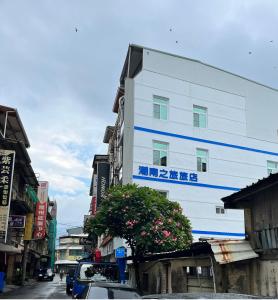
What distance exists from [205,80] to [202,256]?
21863 millimetres

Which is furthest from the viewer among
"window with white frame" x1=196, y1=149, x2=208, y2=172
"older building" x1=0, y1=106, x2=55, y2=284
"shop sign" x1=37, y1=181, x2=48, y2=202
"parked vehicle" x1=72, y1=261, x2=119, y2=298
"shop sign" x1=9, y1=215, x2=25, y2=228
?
"shop sign" x1=37, y1=181, x2=48, y2=202

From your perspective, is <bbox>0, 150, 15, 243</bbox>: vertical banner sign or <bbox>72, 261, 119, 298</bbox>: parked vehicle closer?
<bbox>72, 261, 119, 298</bbox>: parked vehicle

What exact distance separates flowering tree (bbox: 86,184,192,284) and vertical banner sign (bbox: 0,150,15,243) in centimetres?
567

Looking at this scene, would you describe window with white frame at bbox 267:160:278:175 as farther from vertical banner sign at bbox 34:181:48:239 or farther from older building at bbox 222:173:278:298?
vertical banner sign at bbox 34:181:48:239

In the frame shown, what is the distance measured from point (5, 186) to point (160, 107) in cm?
1369

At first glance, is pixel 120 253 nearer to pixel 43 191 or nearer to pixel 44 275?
pixel 43 191

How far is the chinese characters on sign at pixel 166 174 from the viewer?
29.8m

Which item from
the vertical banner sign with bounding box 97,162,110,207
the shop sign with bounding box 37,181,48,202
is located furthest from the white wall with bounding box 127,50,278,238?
the shop sign with bounding box 37,181,48,202

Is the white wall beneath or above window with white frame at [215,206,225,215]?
above

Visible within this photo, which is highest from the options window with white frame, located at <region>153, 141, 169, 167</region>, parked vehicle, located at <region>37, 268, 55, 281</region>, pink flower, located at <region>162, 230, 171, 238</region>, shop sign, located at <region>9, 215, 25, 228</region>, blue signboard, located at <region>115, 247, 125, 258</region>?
window with white frame, located at <region>153, 141, 169, 167</region>

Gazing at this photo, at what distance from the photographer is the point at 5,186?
934 inches

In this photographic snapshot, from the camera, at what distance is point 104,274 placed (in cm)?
1748

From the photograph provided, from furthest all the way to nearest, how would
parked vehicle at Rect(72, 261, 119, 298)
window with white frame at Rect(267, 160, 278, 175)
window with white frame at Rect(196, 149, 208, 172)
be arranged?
window with white frame at Rect(267, 160, 278, 175)
window with white frame at Rect(196, 149, 208, 172)
parked vehicle at Rect(72, 261, 119, 298)

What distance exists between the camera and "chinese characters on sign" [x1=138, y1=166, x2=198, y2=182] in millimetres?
29797
